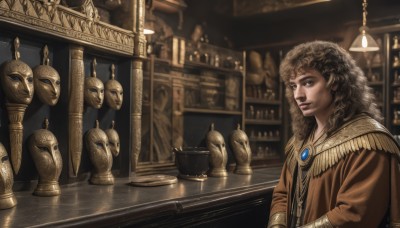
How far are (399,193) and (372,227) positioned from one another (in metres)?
0.16

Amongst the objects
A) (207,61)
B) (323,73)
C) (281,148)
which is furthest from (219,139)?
(281,148)

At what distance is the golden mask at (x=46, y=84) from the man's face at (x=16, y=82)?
119mm

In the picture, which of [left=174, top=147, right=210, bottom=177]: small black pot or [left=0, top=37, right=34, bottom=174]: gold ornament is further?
[left=174, top=147, right=210, bottom=177]: small black pot

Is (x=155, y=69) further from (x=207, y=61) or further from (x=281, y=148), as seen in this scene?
(x=281, y=148)

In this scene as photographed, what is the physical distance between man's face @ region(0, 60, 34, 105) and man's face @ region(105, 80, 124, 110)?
62 cm

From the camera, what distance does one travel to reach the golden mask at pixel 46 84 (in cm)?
205

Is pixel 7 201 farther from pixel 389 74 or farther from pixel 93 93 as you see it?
pixel 389 74

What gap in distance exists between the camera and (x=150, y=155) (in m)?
3.94

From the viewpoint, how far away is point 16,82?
189 centimetres

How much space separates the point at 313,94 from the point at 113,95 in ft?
4.07

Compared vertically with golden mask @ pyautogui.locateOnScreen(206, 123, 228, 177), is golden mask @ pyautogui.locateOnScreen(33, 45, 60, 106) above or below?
above

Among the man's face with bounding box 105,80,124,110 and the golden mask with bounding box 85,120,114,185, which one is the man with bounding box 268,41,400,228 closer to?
the golden mask with bounding box 85,120,114,185

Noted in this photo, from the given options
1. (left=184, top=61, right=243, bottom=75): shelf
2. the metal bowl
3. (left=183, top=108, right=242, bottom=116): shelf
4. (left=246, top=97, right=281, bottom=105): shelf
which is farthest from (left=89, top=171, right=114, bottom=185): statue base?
(left=246, top=97, right=281, bottom=105): shelf

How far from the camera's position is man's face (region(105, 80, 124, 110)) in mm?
2506
